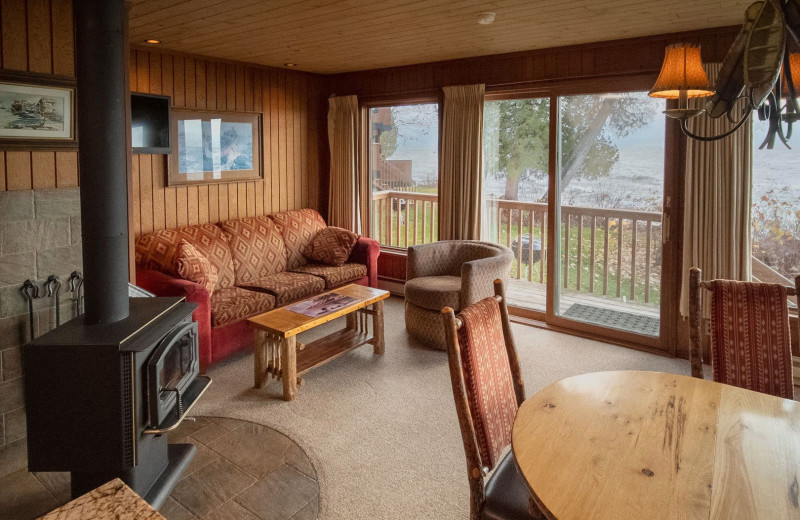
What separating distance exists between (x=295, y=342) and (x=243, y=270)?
1534 millimetres

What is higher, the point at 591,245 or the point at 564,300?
the point at 591,245

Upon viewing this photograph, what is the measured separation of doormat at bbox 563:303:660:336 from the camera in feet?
14.6

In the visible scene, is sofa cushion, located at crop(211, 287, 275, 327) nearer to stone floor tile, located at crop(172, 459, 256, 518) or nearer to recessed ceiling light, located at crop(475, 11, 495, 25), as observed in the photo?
stone floor tile, located at crop(172, 459, 256, 518)

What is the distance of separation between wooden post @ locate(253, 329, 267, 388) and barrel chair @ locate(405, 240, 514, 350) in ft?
4.01

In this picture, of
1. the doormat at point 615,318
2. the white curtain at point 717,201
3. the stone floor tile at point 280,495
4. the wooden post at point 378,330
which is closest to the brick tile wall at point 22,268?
the stone floor tile at point 280,495

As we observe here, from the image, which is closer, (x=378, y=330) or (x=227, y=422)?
(x=227, y=422)

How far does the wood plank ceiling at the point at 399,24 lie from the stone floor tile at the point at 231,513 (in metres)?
2.66

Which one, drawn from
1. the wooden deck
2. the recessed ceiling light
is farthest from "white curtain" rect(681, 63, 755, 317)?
the recessed ceiling light

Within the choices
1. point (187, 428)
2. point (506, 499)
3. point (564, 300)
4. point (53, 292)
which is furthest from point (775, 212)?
point (53, 292)

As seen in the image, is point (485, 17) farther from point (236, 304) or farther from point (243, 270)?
point (243, 270)

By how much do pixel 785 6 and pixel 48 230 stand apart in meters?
3.12

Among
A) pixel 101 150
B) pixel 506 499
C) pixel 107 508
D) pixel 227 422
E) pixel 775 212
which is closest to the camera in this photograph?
pixel 107 508

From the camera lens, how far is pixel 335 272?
5.05 meters

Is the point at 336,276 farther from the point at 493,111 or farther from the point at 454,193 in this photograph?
the point at 493,111
